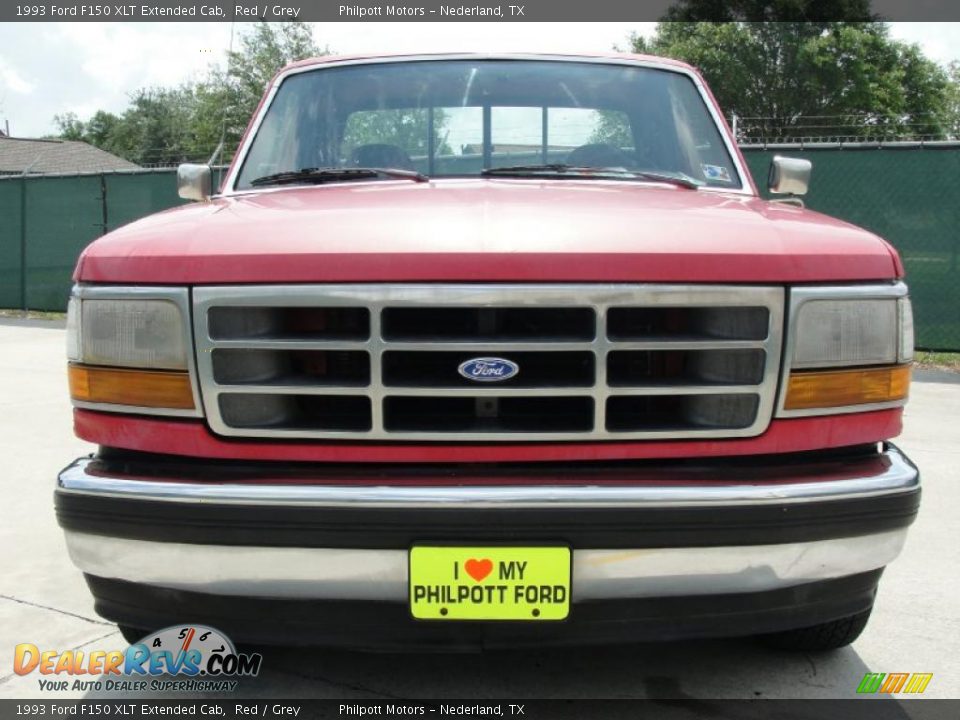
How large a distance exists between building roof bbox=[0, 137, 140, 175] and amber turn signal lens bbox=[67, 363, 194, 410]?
177ft

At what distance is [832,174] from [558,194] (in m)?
7.99

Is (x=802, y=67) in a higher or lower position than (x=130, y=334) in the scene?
higher

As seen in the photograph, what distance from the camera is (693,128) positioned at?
3613mm

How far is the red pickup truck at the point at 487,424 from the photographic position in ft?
7.09

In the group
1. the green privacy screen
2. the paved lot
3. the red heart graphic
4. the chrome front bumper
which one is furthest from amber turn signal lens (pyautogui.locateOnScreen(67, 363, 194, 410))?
the green privacy screen

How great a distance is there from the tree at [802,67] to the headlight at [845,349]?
4428 centimetres

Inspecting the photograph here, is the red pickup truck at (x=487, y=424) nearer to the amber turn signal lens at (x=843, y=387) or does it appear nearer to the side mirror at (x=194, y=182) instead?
the amber turn signal lens at (x=843, y=387)

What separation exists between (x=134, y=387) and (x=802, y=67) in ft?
157

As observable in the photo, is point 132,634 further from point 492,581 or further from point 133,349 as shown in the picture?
point 492,581

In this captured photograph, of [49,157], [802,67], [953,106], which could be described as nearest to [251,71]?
[49,157]

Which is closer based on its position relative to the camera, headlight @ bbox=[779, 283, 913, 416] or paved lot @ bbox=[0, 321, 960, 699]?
headlight @ bbox=[779, 283, 913, 416]

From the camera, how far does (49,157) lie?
2227 inches

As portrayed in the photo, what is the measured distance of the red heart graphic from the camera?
2146 mm

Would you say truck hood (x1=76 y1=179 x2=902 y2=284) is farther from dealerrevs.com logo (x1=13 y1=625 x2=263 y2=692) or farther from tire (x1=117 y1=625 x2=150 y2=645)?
tire (x1=117 y1=625 x2=150 y2=645)
